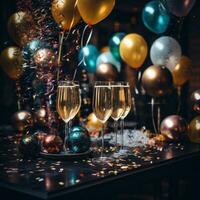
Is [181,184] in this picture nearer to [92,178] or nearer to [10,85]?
[10,85]

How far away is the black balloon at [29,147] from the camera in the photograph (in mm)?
1783

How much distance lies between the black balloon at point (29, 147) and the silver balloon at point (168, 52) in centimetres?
143

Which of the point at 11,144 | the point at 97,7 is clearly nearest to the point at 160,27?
the point at 97,7

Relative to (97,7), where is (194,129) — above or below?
below

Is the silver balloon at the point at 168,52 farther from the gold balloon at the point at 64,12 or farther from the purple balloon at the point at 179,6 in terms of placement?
the gold balloon at the point at 64,12

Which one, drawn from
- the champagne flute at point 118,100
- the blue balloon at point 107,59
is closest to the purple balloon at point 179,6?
the champagne flute at point 118,100

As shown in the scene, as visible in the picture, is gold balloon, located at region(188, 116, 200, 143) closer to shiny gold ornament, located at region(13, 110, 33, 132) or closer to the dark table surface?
the dark table surface

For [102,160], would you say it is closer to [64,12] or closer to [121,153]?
[121,153]

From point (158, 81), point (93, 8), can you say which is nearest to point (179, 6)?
point (158, 81)

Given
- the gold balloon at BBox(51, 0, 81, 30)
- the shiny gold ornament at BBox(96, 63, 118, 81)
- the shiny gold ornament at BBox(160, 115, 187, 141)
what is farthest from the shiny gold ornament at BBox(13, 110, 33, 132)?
Result: the shiny gold ornament at BBox(96, 63, 118, 81)

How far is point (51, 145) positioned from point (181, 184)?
2360 millimetres

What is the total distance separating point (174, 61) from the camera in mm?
2924

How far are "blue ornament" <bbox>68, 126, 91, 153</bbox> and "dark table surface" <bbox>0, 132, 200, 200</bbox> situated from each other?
2.5 inches

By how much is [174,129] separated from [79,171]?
0.97m
